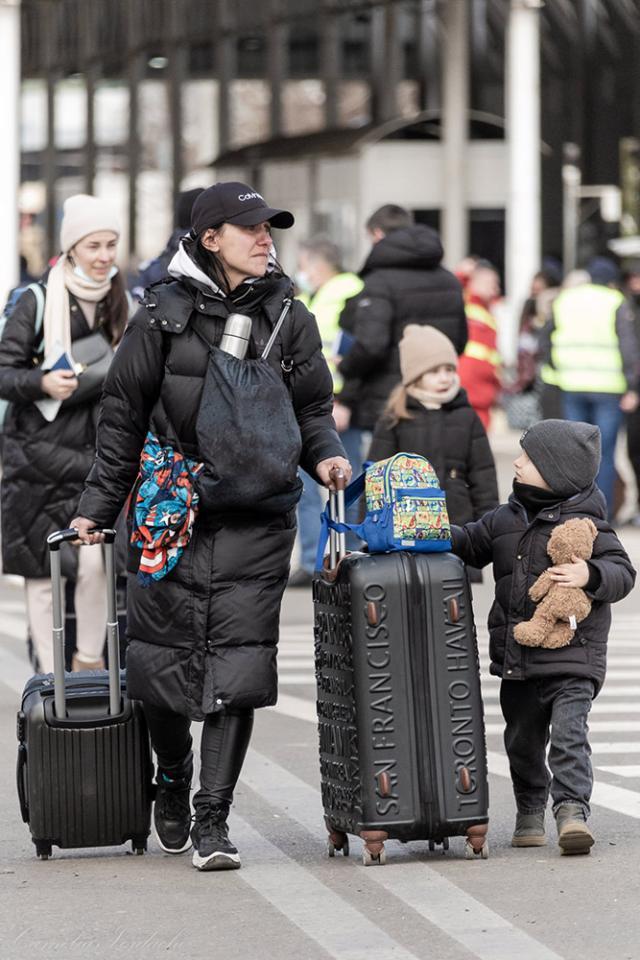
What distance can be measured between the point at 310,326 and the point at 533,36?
2595cm

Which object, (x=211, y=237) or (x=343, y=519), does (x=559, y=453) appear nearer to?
(x=343, y=519)

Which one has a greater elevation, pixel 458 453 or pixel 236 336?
pixel 236 336

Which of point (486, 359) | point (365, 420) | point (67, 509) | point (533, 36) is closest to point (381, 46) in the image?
point (533, 36)

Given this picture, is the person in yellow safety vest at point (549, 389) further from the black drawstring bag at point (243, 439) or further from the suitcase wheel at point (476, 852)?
the black drawstring bag at point (243, 439)

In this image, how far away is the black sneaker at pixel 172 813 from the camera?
6.45m

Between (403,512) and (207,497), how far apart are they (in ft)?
1.65

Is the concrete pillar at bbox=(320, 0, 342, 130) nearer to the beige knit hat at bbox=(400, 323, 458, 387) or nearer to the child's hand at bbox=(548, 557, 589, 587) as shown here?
the beige knit hat at bbox=(400, 323, 458, 387)

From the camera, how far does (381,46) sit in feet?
159

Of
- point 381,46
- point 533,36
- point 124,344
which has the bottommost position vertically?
point 124,344

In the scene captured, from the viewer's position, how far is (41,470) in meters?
8.78

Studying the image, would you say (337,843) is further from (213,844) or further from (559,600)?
(559,600)

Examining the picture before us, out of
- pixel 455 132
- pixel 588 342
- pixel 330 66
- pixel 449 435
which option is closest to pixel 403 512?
pixel 449 435

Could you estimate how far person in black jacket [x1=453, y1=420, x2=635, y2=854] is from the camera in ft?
20.9

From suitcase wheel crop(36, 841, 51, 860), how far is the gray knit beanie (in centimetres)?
166
